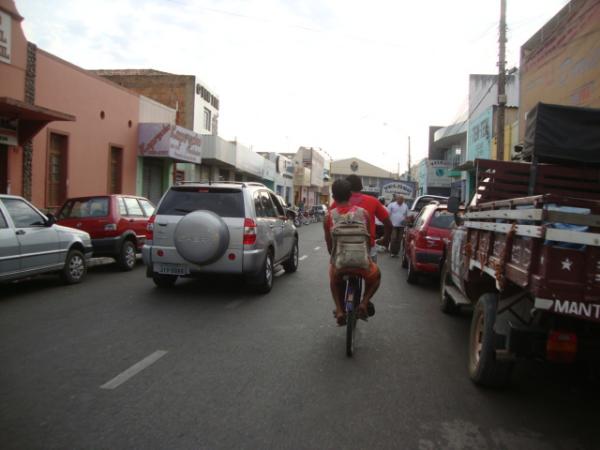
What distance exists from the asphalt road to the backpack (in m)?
0.93

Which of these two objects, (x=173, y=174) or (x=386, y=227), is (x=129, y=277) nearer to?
(x=386, y=227)

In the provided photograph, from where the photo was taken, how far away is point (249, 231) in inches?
310

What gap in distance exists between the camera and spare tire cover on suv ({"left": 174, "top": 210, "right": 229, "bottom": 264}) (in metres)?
7.56

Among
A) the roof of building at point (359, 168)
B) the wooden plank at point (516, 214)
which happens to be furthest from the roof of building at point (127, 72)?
the roof of building at point (359, 168)

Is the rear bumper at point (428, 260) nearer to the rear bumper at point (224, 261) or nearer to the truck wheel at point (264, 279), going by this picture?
the truck wheel at point (264, 279)

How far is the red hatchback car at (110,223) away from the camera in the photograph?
10.8 metres

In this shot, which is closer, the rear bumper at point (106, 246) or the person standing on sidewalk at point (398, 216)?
the rear bumper at point (106, 246)

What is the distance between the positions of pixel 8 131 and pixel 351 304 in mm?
11757

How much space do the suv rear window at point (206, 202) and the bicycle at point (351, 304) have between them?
10.1 ft

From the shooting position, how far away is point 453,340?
6.05m

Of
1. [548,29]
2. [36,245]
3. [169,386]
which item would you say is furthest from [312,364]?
[548,29]

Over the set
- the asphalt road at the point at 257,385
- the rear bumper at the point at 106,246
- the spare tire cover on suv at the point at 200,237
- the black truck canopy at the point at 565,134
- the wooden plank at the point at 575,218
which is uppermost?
the black truck canopy at the point at 565,134

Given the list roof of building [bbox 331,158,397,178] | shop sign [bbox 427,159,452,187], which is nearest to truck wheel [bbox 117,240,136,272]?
shop sign [bbox 427,159,452,187]

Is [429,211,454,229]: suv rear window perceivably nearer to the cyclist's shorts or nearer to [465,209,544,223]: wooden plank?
the cyclist's shorts
